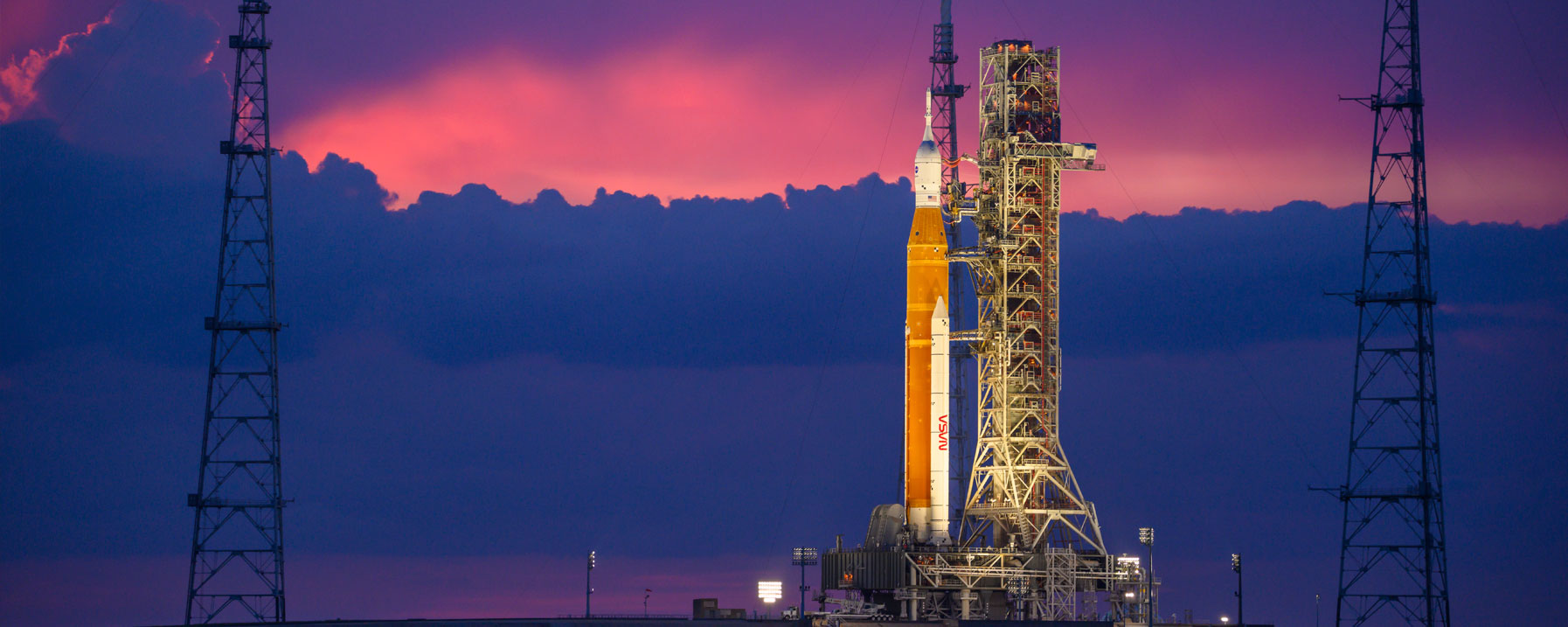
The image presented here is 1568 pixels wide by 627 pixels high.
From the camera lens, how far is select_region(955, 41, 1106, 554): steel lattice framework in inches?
4801

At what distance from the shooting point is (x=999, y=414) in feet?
402

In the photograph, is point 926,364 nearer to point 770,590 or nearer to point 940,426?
point 940,426

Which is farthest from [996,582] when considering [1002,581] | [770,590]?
[770,590]

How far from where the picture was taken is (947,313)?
12362cm

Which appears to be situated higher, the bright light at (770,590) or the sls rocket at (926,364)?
the sls rocket at (926,364)

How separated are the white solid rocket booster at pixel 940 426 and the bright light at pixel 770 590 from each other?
867cm

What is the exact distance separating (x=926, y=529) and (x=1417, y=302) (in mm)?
28332

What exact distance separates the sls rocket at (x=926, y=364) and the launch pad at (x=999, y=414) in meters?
0.08

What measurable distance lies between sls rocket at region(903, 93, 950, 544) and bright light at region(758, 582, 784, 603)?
787cm

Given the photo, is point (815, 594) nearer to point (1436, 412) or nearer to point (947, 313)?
point (947, 313)

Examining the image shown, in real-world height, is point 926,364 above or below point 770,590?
above

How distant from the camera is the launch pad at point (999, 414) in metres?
120

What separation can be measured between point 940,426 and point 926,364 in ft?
11.6

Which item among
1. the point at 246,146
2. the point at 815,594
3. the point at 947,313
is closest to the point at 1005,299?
the point at 947,313
